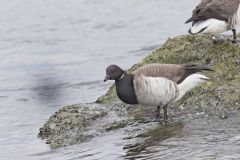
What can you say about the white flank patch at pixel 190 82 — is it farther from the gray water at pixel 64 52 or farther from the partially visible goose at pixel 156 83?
the gray water at pixel 64 52

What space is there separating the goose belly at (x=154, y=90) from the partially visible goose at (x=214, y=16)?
1423mm

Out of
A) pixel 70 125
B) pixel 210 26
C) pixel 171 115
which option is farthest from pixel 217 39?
pixel 70 125

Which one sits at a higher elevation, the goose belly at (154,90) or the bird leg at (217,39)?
the bird leg at (217,39)

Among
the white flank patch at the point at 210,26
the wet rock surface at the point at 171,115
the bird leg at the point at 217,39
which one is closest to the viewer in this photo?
the wet rock surface at the point at 171,115

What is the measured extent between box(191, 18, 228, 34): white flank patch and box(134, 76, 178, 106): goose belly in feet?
4.71

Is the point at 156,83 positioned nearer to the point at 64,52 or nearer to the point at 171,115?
Result: the point at 171,115

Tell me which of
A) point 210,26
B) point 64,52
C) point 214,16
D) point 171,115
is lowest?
point 171,115

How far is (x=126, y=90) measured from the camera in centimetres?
990

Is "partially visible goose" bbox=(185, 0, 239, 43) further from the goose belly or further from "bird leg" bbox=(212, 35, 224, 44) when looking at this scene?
the goose belly

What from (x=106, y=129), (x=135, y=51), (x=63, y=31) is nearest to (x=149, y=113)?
(x=106, y=129)

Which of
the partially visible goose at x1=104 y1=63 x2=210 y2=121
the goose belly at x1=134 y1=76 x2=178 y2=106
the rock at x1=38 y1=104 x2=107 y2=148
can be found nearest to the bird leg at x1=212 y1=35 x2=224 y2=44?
the partially visible goose at x1=104 y1=63 x2=210 y2=121

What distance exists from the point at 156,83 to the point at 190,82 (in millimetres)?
599

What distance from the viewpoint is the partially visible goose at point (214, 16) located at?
36.1 ft

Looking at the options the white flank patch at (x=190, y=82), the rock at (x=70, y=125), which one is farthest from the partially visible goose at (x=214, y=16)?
the rock at (x=70, y=125)
